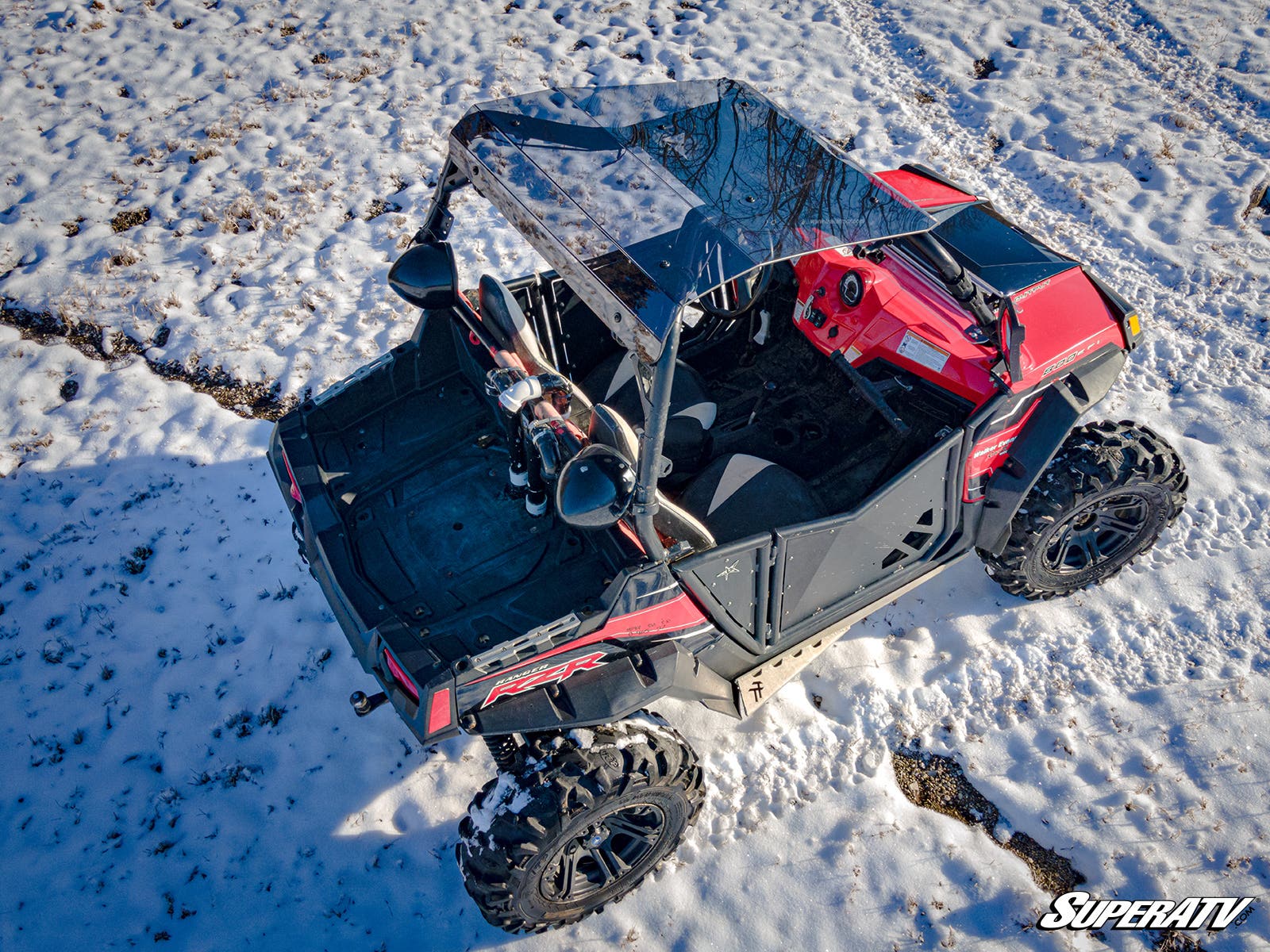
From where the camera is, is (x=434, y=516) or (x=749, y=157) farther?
(x=434, y=516)

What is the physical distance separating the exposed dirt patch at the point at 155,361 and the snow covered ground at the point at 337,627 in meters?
0.10

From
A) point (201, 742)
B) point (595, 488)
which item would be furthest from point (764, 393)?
point (201, 742)

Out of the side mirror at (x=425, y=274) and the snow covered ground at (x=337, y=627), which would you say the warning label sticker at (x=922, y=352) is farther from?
the side mirror at (x=425, y=274)

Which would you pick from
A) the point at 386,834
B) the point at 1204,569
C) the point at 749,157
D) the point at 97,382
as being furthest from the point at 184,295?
the point at 1204,569

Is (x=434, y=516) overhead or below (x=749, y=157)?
below

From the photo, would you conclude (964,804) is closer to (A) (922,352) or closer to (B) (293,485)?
(A) (922,352)

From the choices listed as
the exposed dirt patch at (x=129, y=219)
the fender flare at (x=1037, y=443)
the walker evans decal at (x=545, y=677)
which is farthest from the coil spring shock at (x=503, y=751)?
the exposed dirt patch at (x=129, y=219)

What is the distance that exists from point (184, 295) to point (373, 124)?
8.27 ft

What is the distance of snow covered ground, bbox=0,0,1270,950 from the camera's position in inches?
142

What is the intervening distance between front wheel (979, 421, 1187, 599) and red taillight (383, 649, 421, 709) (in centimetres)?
299

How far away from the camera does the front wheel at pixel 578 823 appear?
299 cm

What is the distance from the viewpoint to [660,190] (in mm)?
Answer: 2834

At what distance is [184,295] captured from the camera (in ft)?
20.3

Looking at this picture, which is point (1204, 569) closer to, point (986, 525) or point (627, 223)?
point (986, 525)
